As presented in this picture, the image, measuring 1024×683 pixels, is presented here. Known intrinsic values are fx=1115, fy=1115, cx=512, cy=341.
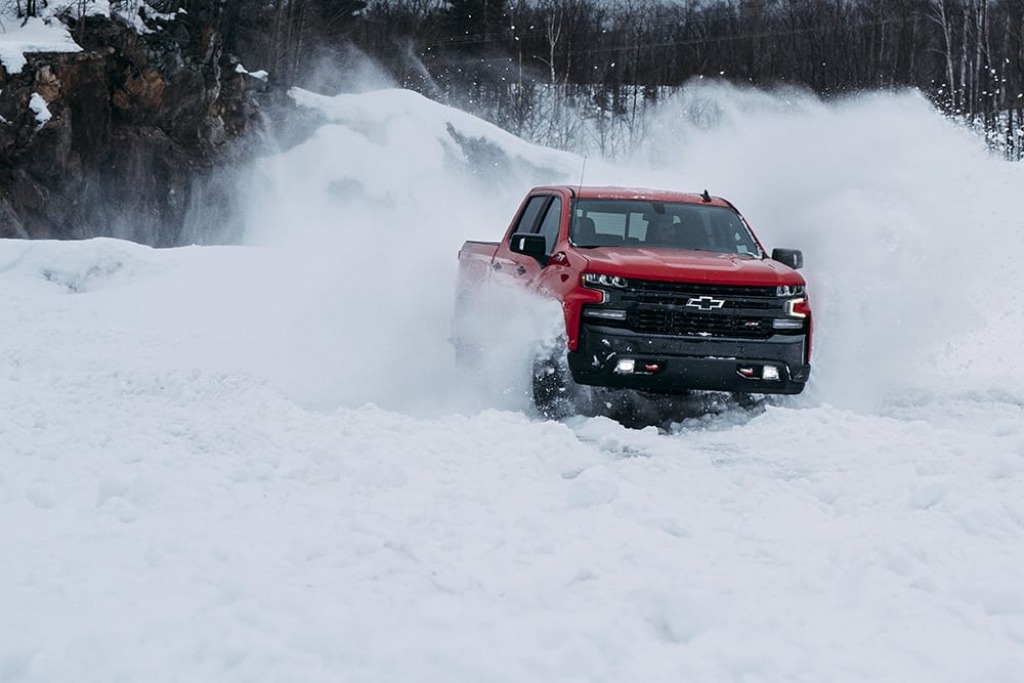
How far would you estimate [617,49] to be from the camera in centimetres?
5047

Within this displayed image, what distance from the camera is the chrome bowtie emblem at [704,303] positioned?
7.51 metres

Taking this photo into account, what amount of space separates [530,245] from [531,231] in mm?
1286

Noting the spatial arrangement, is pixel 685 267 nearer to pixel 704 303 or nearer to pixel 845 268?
pixel 704 303

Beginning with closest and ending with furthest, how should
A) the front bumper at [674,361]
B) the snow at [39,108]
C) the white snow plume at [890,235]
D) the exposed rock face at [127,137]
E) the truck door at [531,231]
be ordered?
the front bumper at [674,361] < the truck door at [531,231] < the white snow plume at [890,235] < the snow at [39,108] < the exposed rock face at [127,137]

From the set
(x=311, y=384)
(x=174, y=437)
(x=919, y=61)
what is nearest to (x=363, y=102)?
(x=919, y=61)

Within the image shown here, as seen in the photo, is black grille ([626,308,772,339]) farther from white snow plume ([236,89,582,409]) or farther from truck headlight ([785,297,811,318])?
white snow plume ([236,89,582,409])

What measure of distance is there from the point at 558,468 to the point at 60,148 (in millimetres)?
20521

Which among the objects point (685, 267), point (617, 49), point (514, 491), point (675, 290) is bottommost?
point (514, 491)

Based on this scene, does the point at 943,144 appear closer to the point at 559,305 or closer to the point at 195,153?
the point at 559,305

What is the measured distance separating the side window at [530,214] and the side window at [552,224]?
243 millimetres

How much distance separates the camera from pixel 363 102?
35469 millimetres

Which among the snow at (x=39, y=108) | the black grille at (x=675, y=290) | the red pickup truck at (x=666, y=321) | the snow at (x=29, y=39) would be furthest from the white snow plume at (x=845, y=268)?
the snow at (x=29, y=39)

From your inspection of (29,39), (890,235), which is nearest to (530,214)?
(890,235)

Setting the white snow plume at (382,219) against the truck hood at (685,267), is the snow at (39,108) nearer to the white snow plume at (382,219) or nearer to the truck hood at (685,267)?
the white snow plume at (382,219)
